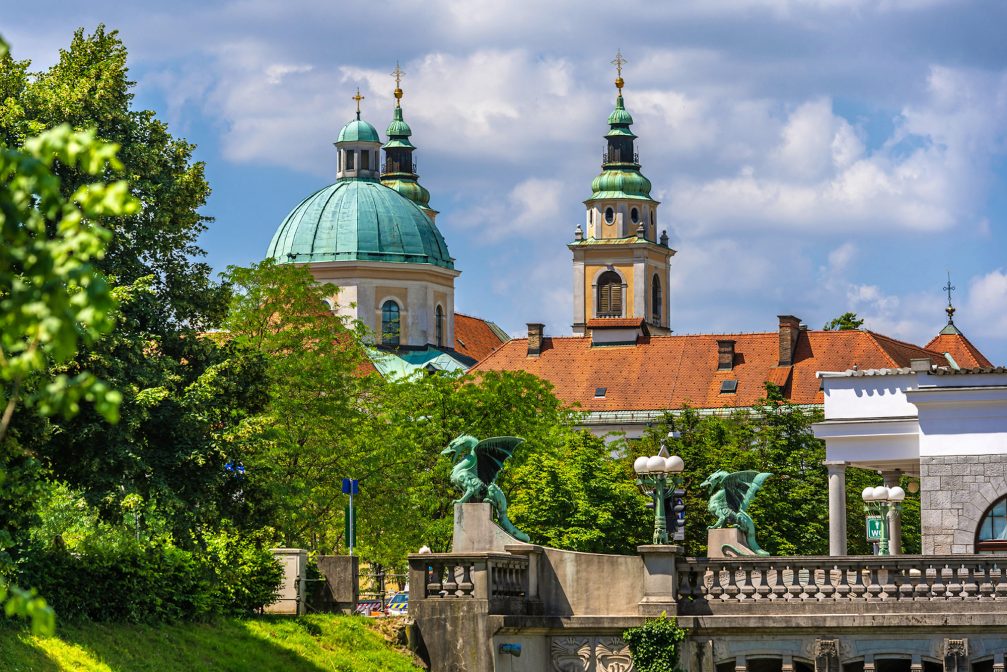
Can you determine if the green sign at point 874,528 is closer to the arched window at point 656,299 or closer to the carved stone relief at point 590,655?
the carved stone relief at point 590,655

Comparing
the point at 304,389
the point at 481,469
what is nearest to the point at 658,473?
the point at 481,469

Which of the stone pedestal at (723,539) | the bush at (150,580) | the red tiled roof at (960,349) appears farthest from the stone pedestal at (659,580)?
the red tiled roof at (960,349)

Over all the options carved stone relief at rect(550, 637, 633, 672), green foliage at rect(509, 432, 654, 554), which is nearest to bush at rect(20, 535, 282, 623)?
carved stone relief at rect(550, 637, 633, 672)

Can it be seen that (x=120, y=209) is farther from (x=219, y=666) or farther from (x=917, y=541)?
(x=917, y=541)

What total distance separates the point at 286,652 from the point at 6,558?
629 cm

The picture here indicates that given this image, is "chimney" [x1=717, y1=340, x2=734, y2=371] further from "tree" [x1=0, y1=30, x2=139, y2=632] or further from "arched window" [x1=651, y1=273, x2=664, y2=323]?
"tree" [x1=0, y1=30, x2=139, y2=632]

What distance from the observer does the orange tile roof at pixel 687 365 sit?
346ft

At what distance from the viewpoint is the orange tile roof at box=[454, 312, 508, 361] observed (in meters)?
148

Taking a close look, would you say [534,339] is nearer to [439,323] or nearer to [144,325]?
[439,323]

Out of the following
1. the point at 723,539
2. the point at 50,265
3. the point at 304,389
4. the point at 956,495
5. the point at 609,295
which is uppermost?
the point at 609,295

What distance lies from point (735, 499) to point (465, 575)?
6.68 m

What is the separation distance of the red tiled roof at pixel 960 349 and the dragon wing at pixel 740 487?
6432 cm

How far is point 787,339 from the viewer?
→ 108125 millimetres

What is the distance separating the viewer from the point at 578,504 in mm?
55375
